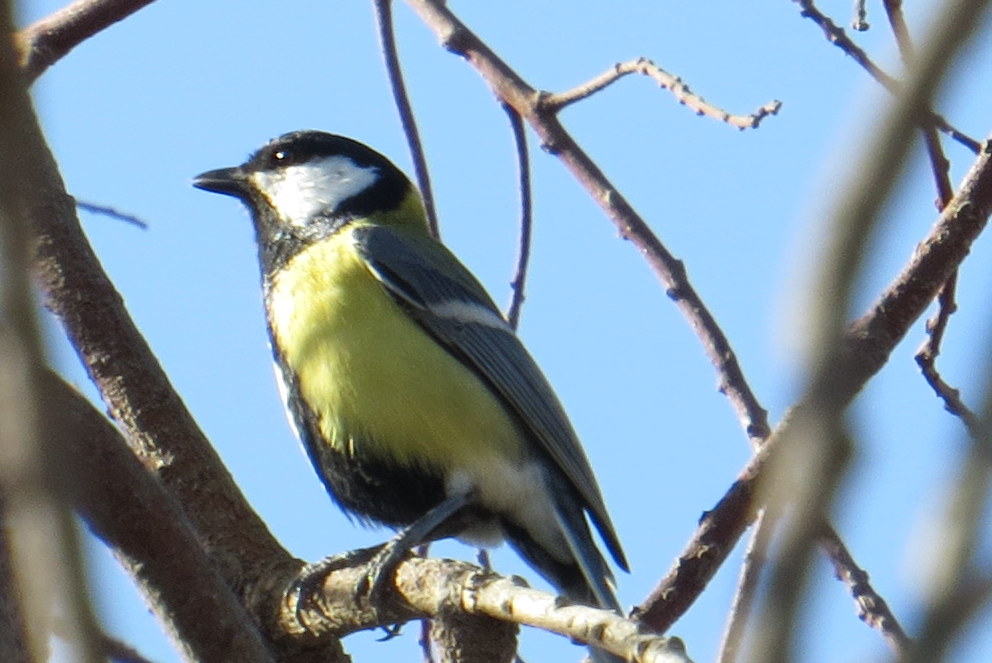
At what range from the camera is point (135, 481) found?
2.29 metres

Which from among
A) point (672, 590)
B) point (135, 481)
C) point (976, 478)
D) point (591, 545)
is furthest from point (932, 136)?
point (976, 478)

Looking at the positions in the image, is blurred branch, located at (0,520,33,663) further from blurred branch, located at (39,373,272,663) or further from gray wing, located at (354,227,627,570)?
gray wing, located at (354,227,627,570)

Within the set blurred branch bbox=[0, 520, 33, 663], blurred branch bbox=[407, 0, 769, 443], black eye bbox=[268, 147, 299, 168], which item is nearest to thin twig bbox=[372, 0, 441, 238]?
blurred branch bbox=[407, 0, 769, 443]

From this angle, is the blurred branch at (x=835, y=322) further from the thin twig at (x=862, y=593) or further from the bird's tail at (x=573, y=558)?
the bird's tail at (x=573, y=558)

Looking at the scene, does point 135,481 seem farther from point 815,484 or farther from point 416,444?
point 815,484

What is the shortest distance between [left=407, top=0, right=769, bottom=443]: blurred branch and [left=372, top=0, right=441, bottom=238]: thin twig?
9 cm

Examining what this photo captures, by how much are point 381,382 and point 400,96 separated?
645 millimetres

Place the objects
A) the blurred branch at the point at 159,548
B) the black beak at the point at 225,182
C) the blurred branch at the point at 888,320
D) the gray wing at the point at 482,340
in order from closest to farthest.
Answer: the blurred branch at the point at 159,548, the blurred branch at the point at 888,320, the gray wing at the point at 482,340, the black beak at the point at 225,182

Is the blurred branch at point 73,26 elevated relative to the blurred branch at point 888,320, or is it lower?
elevated

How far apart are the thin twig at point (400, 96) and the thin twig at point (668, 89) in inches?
14.1

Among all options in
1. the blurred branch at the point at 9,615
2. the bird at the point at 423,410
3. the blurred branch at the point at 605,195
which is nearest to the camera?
the blurred branch at the point at 9,615

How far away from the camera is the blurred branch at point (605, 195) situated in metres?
2.57

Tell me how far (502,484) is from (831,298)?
8.56ft

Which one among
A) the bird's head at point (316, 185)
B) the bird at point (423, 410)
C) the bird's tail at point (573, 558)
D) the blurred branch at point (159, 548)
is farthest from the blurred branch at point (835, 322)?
the bird's head at point (316, 185)
